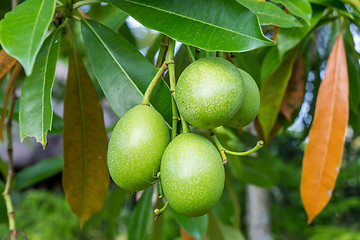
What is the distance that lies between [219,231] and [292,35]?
841 millimetres

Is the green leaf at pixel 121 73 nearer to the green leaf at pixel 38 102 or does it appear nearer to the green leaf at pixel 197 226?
the green leaf at pixel 38 102

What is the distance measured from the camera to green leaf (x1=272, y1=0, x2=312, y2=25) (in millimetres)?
793

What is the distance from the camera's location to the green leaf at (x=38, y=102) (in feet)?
2.23

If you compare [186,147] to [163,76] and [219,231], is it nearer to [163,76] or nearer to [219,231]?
[163,76]

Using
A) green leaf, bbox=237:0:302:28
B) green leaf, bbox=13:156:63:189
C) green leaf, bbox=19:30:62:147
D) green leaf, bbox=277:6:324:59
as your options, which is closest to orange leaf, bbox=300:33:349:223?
green leaf, bbox=277:6:324:59

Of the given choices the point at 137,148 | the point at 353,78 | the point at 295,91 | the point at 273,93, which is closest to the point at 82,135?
the point at 137,148

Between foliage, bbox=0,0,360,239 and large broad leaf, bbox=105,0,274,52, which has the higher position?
large broad leaf, bbox=105,0,274,52

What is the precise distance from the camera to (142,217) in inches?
55.5

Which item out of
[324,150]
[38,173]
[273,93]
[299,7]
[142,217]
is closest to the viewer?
[299,7]

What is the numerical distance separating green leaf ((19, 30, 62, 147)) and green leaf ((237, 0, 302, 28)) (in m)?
0.39

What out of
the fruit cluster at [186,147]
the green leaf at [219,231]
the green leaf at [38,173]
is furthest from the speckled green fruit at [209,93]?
the green leaf at [38,173]

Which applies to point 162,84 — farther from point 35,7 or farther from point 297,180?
point 297,180

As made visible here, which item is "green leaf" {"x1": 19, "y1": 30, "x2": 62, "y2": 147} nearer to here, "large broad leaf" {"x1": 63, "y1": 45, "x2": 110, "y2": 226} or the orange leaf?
"large broad leaf" {"x1": 63, "y1": 45, "x2": 110, "y2": 226}

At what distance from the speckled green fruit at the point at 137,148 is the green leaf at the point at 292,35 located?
18.8 inches
